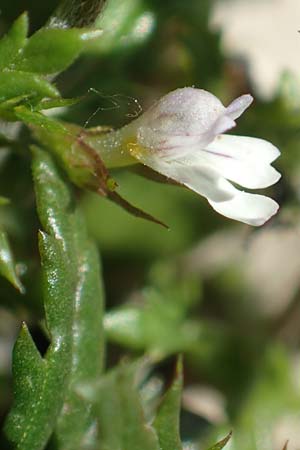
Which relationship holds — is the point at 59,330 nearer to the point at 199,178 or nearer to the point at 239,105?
the point at 199,178

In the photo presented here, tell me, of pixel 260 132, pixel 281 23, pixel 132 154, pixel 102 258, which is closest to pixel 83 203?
pixel 102 258

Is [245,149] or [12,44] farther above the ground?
[12,44]

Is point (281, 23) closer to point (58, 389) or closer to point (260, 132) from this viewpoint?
point (260, 132)

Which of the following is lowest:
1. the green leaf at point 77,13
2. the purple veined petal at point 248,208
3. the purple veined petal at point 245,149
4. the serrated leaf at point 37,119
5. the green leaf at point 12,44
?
the purple veined petal at point 248,208

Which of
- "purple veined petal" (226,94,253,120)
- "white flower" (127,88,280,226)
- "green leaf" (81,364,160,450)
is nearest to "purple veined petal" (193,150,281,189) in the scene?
"white flower" (127,88,280,226)

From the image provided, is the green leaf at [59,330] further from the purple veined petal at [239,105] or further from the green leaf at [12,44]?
the purple veined petal at [239,105]

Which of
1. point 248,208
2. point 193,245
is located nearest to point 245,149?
point 248,208

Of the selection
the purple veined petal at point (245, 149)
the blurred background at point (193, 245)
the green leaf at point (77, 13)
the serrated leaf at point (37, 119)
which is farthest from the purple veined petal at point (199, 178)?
the blurred background at point (193, 245)
